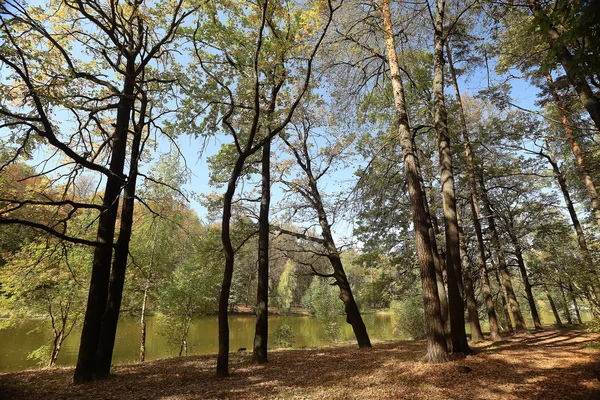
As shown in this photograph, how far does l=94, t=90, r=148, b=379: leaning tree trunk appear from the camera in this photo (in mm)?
6812

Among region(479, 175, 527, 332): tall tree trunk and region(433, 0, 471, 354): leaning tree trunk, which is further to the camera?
region(479, 175, 527, 332): tall tree trunk

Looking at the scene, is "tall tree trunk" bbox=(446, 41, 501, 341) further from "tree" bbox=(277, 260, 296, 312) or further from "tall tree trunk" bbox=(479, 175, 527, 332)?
"tree" bbox=(277, 260, 296, 312)

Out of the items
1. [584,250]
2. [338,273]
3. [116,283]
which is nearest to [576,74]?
[338,273]

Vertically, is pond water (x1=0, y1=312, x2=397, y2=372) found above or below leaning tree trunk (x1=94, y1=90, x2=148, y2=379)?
below

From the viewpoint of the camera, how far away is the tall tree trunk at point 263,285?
27.7ft

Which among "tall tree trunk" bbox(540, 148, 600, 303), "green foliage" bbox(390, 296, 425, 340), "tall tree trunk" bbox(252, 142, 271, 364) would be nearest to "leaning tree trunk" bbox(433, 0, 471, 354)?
"tall tree trunk" bbox(540, 148, 600, 303)

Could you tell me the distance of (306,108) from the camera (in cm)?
1218

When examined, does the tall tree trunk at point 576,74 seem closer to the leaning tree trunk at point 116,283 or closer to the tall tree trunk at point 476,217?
the tall tree trunk at point 476,217

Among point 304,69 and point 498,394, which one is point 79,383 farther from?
point 304,69

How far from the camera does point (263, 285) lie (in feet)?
29.8

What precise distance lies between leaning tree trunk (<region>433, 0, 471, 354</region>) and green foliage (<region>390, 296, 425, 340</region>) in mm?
11393

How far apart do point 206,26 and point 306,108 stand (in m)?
5.37

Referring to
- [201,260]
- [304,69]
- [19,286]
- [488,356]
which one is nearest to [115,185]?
[201,260]

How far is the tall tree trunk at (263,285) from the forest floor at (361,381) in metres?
0.60
